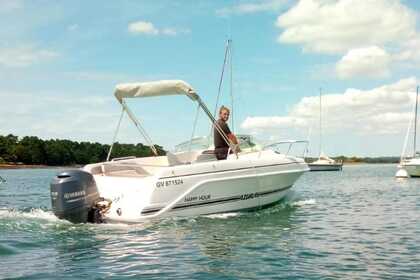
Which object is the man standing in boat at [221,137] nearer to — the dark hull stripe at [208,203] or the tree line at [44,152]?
the dark hull stripe at [208,203]

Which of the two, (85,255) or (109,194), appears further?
(109,194)

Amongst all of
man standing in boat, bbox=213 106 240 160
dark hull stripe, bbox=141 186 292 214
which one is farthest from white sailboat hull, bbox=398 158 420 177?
man standing in boat, bbox=213 106 240 160

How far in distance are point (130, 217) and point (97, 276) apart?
12.2 feet

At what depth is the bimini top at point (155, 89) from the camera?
11133 mm

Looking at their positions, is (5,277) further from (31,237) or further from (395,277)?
(395,277)

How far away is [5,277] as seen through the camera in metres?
6.11

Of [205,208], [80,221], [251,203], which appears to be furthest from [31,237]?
[251,203]

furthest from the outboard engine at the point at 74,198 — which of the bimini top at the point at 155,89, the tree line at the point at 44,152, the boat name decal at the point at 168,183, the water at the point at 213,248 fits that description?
the tree line at the point at 44,152

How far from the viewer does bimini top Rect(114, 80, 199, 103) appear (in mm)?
11133

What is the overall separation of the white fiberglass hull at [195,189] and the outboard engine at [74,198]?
38 cm

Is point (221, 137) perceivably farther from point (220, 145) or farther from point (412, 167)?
point (412, 167)

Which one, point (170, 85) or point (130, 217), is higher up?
point (170, 85)

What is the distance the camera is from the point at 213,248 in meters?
7.90

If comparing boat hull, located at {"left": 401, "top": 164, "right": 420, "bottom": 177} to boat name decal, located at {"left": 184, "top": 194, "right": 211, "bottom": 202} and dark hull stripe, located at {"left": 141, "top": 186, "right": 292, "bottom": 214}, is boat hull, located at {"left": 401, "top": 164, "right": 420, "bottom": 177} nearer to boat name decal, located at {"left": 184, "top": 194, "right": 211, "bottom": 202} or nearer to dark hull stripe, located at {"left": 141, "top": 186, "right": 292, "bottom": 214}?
dark hull stripe, located at {"left": 141, "top": 186, "right": 292, "bottom": 214}
